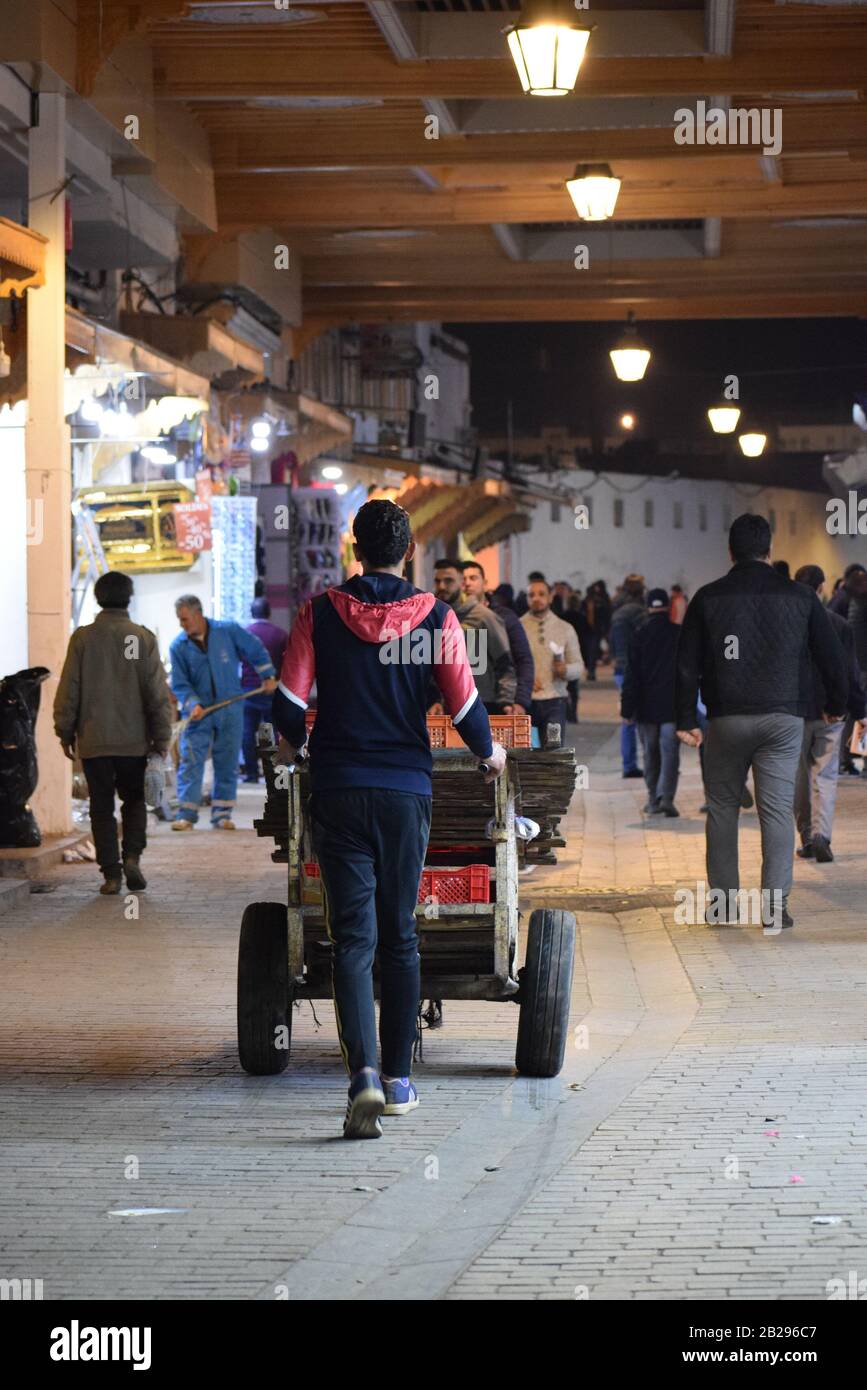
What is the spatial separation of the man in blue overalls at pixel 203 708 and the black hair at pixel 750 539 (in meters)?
6.08

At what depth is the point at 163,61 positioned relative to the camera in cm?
1518

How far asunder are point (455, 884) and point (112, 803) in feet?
18.6

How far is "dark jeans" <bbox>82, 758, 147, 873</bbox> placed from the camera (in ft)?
40.1

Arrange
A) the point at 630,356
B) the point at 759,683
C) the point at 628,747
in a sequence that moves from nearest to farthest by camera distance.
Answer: the point at 759,683
the point at 630,356
the point at 628,747

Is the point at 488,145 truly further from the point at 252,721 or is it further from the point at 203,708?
the point at 252,721

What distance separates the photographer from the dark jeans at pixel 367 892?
6578 mm

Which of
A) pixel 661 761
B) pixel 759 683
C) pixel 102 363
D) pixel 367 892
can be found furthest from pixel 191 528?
pixel 367 892

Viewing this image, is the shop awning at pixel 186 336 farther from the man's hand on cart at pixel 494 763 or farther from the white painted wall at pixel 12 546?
the man's hand on cart at pixel 494 763

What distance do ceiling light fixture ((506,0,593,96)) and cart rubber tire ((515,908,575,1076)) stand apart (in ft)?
17.6

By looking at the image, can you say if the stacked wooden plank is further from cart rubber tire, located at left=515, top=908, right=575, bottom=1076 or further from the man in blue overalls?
the man in blue overalls

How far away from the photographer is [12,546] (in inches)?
603
